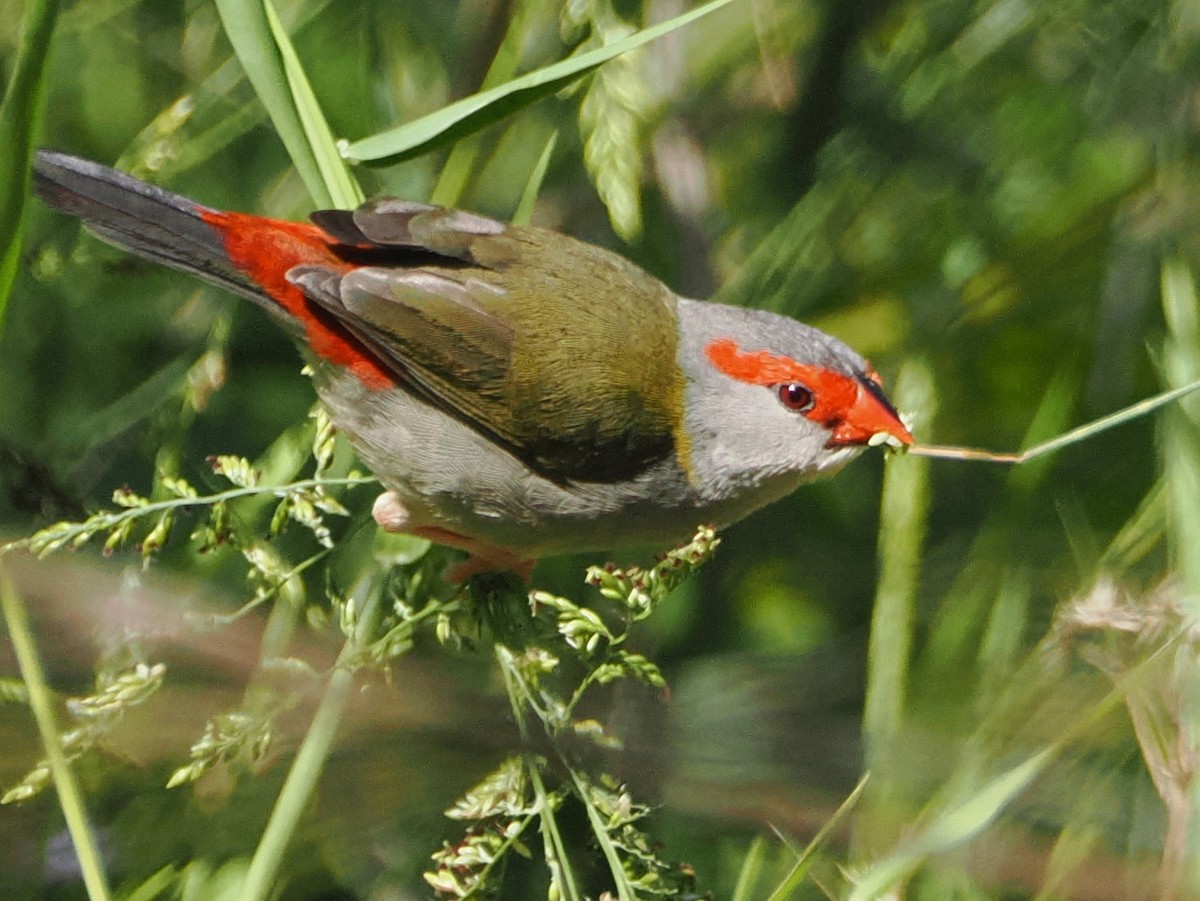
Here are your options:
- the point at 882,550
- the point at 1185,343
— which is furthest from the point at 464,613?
the point at 1185,343

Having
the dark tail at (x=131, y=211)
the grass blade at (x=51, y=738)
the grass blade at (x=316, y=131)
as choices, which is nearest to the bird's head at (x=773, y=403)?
the grass blade at (x=316, y=131)

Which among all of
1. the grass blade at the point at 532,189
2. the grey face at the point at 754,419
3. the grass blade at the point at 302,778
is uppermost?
the grass blade at the point at 532,189

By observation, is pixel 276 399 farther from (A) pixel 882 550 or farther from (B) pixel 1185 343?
(B) pixel 1185 343

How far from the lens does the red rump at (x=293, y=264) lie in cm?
274

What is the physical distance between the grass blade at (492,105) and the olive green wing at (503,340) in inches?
12.5

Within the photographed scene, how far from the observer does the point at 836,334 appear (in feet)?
11.1

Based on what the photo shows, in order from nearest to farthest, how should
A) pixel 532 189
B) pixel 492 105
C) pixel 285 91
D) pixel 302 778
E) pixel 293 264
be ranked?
1. pixel 302 778
2. pixel 492 105
3. pixel 285 91
4. pixel 293 264
5. pixel 532 189

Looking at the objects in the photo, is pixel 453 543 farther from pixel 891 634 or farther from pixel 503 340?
pixel 891 634

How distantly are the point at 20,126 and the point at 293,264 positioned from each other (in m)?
0.77

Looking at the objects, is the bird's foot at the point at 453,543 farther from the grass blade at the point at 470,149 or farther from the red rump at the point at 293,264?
the grass blade at the point at 470,149

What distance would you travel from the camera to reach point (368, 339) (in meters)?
2.81

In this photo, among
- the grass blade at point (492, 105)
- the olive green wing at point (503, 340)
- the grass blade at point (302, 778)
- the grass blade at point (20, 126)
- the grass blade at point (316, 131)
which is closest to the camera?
the grass blade at point (20, 126)

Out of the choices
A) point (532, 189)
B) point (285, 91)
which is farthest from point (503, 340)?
point (285, 91)

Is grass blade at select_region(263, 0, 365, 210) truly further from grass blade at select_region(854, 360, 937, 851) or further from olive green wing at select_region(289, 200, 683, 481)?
grass blade at select_region(854, 360, 937, 851)
